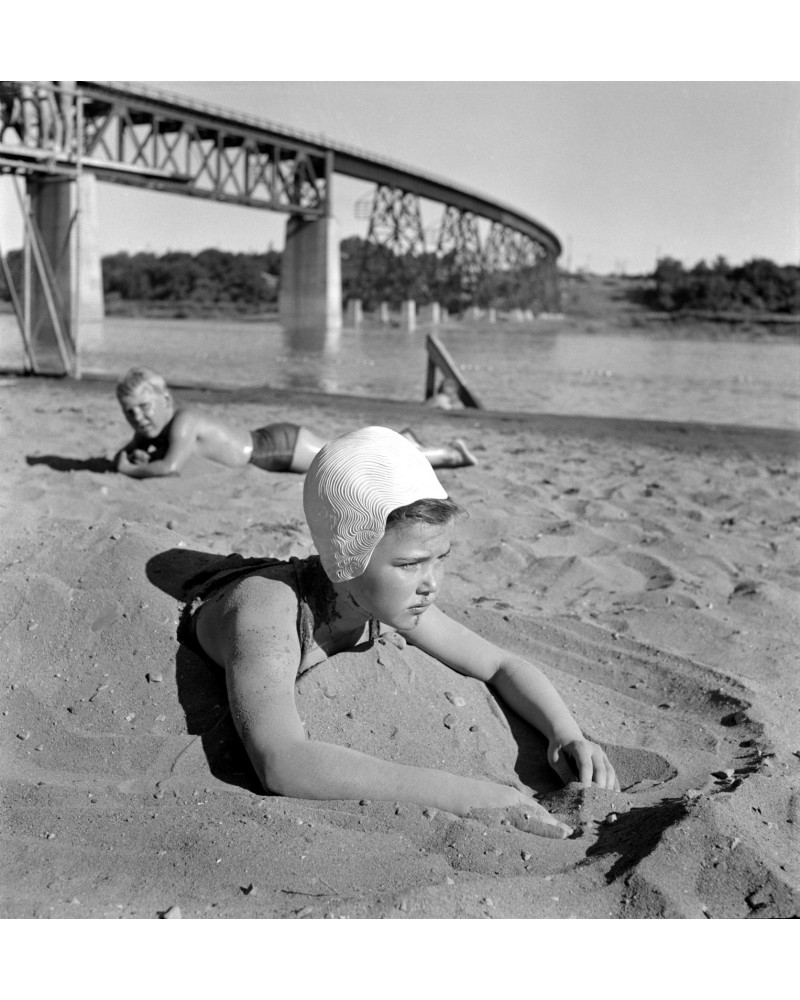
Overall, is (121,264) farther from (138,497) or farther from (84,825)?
(84,825)

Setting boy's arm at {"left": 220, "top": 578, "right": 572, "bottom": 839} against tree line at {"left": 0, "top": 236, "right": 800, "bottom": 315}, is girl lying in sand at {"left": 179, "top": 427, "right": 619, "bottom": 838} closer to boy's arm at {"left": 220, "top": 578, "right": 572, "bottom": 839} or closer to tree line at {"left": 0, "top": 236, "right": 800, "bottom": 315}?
boy's arm at {"left": 220, "top": 578, "right": 572, "bottom": 839}

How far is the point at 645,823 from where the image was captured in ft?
7.18

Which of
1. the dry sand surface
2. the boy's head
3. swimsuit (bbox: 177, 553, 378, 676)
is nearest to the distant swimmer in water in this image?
the boy's head

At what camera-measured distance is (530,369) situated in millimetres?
20969

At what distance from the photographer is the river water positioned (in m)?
14.1

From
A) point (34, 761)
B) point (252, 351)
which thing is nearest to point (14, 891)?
point (34, 761)

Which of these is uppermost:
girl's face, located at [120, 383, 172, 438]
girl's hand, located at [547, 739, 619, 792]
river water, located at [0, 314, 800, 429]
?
girl's face, located at [120, 383, 172, 438]

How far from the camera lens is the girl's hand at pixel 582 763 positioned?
2482 millimetres

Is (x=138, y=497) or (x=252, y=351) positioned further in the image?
(x=252, y=351)

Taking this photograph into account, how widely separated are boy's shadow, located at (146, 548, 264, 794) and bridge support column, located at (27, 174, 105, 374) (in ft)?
30.4

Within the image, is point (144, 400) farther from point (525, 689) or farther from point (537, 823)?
point (537, 823)

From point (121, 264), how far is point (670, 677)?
51013mm

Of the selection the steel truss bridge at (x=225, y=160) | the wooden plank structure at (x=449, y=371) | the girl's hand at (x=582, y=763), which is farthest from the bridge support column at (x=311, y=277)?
the girl's hand at (x=582, y=763)

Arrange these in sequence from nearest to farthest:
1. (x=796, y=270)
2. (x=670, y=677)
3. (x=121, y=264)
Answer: (x=670, y=677)
(x=796, y=270)
(x=121, y=264)
